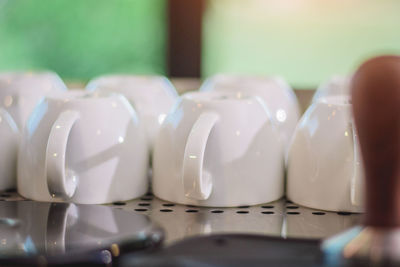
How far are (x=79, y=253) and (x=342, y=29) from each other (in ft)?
7.61

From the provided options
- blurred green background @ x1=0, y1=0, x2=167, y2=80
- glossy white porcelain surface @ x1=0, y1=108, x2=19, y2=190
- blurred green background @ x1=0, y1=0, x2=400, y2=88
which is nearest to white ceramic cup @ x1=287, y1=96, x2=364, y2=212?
glossy white porcelain surface @ x1=0, y1=108, x2=19, y2=190

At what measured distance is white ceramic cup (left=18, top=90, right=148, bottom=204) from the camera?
660mm

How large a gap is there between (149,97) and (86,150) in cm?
19

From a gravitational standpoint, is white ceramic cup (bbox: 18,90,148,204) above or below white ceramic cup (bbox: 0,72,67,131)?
below

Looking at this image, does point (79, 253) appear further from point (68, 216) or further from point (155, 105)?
point (155, 105)

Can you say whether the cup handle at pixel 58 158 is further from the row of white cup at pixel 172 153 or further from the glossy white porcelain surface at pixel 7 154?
the glossy white porcelain surface at pixel 7 154

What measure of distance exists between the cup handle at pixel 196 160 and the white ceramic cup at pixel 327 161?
0.10 metres

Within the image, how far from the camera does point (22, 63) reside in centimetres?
281

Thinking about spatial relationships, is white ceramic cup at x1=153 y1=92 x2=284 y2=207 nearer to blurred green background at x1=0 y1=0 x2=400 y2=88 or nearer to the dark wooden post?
the dark wooden post

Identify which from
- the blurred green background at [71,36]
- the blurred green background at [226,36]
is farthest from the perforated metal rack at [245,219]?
the blurred green background at [71,36]

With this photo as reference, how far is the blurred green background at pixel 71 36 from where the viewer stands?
276 centimetres

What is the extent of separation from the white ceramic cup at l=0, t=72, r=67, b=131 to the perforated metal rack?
5.8 inches

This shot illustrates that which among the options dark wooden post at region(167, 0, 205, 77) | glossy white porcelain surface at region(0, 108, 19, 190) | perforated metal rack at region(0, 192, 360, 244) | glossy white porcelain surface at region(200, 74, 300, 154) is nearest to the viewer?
perforated metal rack at region(0, 192, 360, 244)

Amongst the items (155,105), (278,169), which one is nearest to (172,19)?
(155,105)
